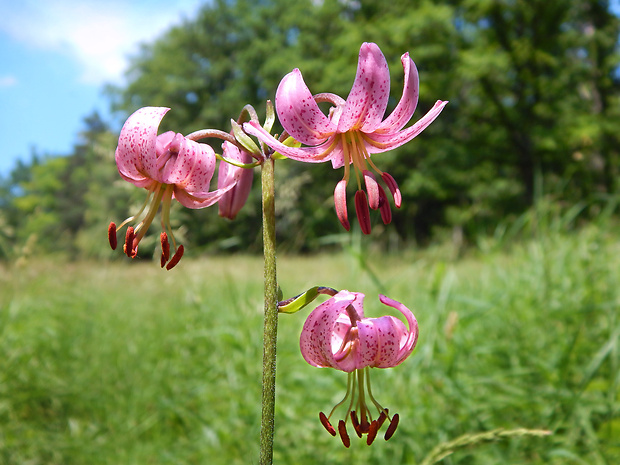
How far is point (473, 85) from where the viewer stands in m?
12.7

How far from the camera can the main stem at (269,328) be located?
550 mm

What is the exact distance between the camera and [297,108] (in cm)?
58

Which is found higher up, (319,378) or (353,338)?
(353,338)

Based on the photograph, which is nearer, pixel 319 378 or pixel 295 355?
pixel 319 378

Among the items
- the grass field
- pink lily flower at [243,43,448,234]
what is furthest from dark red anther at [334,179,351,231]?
the grass field

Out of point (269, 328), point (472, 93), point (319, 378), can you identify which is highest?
point (472, 93)

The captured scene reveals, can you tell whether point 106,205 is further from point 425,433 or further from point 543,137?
point 425,433

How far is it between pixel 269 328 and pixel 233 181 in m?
0.23

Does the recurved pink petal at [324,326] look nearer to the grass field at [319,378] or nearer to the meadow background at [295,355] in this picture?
the meadow background at [295,355]

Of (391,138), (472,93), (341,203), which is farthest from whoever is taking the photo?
(472,93)

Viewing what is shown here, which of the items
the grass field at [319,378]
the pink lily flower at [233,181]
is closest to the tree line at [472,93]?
the grass field at [319,378]

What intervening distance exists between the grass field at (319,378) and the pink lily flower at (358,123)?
69cm

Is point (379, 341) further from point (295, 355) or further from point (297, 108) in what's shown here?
point (295, 355)

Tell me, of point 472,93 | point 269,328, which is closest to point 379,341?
point 269,328
